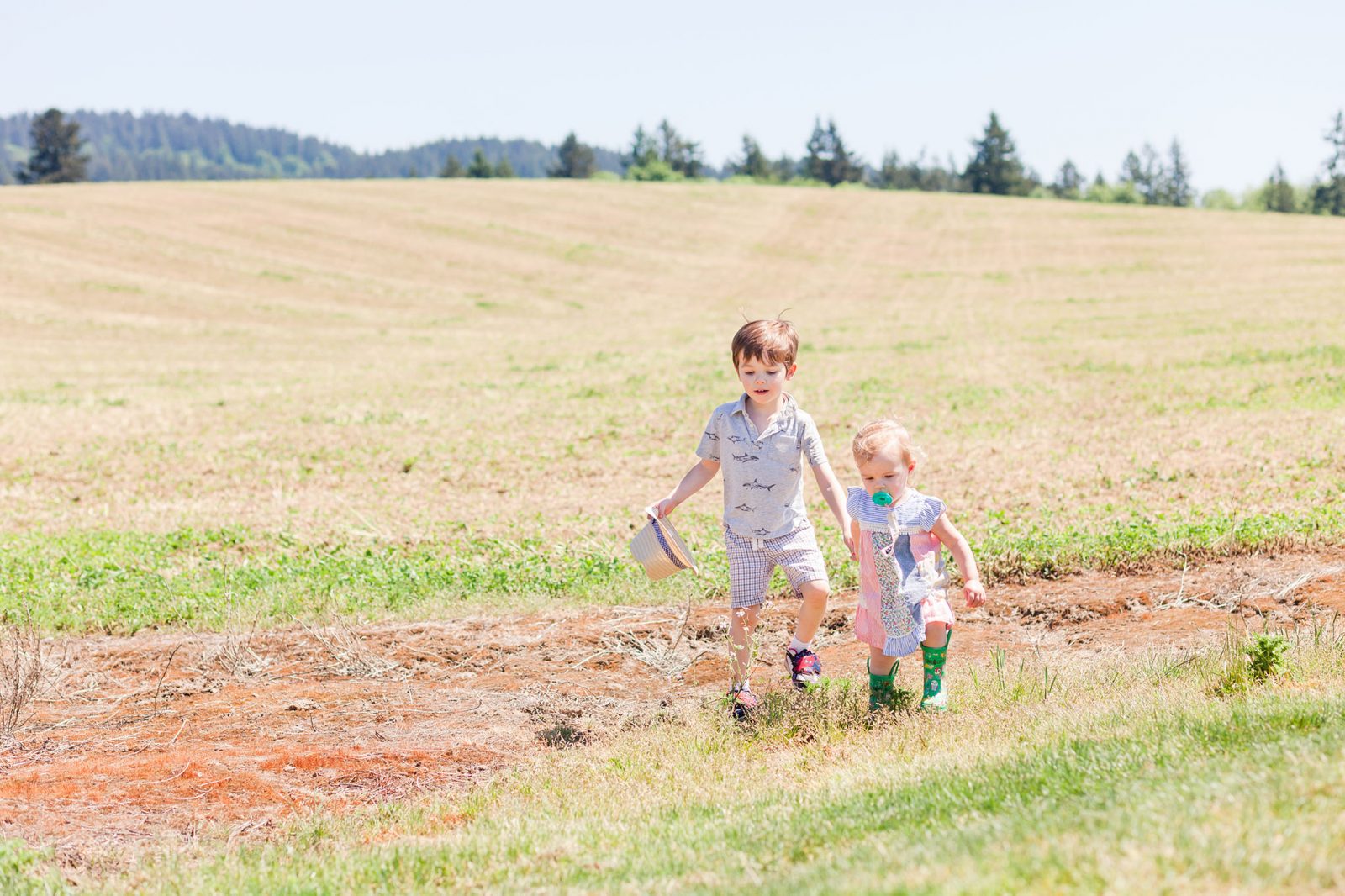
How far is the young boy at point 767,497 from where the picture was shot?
5.67m

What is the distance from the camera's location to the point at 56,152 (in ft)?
326

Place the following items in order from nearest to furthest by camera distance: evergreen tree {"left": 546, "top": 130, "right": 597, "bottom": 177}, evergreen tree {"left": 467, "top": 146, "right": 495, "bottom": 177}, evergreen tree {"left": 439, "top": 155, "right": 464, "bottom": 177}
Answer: evergreen tree {"left": 467, "top": 146, "right": 495, "bottom": 177} < evergreen tree {"left": 439, "top": 155, "right": 464, "bottom": 177} < evergreen tree {"left": 546, "top": 130, "right": 597, "bottom": 177}

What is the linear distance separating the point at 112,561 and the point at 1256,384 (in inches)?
648

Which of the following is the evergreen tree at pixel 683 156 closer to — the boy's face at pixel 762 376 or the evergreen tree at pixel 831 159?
the evergreen tree at pixel 831 159

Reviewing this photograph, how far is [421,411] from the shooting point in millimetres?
18734

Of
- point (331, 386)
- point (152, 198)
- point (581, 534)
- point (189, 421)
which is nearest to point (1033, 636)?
point (581, 534)

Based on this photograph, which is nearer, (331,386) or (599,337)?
(331,386)

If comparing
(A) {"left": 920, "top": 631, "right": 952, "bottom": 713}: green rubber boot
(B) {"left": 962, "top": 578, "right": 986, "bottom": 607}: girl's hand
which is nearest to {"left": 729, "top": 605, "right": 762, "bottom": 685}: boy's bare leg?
(A) {"left": 920, "top": 631, "right": 952, "bottom": 713}: green rubber boot

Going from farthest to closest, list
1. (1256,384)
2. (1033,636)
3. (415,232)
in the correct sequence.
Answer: (415,232), (1256,384), (1033,636)

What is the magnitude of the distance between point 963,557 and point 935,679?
0.62m

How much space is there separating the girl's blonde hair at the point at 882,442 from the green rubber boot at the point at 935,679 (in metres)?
0.87

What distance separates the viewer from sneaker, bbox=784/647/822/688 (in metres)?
5.79

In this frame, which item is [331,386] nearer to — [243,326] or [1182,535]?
[243,326]

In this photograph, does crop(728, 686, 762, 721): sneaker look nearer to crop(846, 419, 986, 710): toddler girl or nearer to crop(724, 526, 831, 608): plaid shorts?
crop(724, 526, 831, 608): plaid shorts
